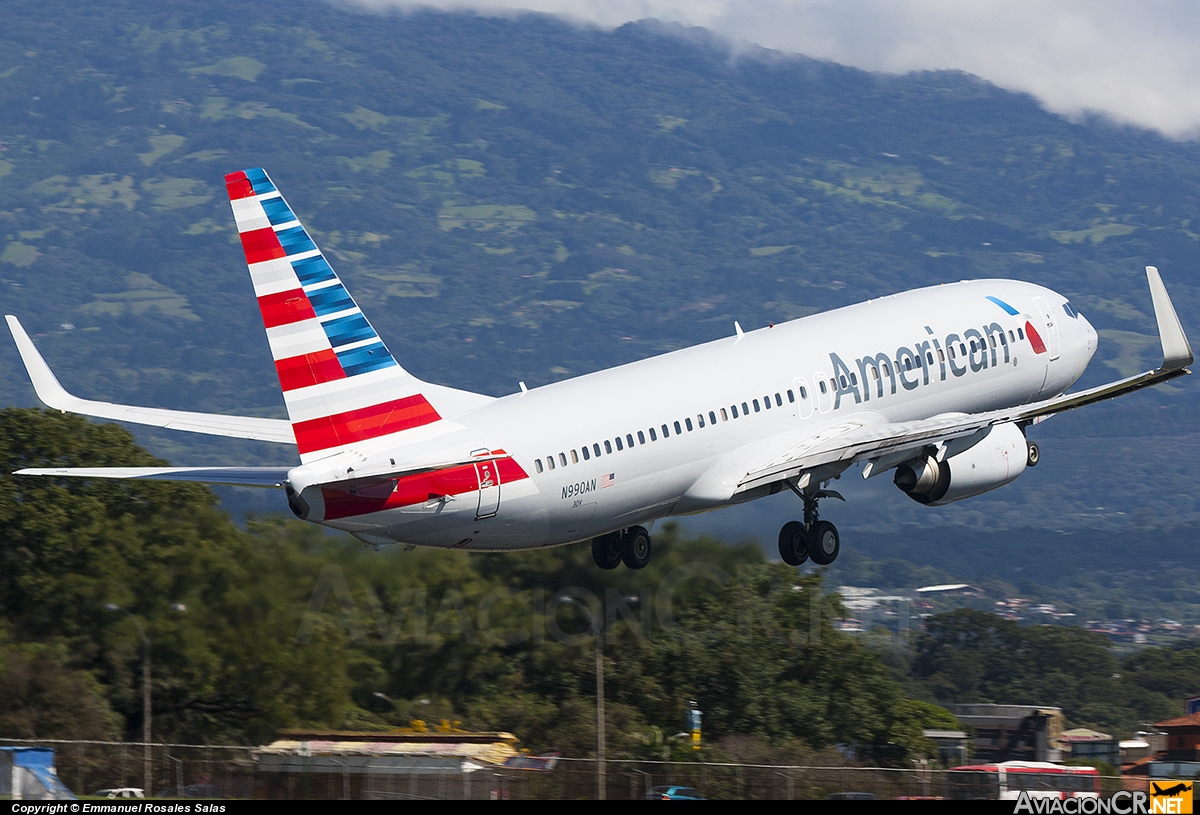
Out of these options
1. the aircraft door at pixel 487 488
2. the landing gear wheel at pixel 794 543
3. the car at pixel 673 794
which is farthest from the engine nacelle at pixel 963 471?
the aircraft door at pixel 487 488

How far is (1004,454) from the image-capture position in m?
46.2

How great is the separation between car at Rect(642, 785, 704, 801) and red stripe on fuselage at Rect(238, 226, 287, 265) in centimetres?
1670

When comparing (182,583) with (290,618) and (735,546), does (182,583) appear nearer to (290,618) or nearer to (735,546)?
(290,618)

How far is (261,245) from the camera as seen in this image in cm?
3222

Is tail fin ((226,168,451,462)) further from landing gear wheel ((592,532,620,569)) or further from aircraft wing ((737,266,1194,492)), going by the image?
landing gear wheel ((592,532,620,569))

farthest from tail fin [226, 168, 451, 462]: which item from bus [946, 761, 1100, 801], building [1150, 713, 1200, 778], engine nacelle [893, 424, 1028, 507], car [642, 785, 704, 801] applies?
building [1150, 713, 1200, 778]

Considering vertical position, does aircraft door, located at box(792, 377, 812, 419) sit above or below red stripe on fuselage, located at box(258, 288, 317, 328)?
above

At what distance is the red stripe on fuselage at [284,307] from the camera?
106ft

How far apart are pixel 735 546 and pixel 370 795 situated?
65.8 ft

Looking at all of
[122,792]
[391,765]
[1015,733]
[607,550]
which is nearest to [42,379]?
[122,792]

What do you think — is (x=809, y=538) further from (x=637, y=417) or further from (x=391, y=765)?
(x=391, y=765)

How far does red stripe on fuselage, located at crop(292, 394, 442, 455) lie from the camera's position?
33.3 m

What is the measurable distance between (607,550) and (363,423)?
42.6ft
